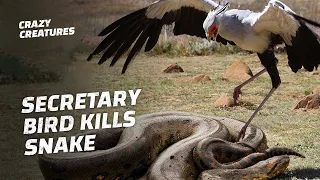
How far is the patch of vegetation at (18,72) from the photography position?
5.21 metres

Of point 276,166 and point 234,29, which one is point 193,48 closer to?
point 234,29

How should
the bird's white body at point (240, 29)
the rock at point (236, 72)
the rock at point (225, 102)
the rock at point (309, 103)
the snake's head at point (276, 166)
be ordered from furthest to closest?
the rock at point (236, 72) < the rock at point (225, 102) < the rock at point (309, 103) < the bird's white body at point (240, 29) < the snake's head at point (276, 166)

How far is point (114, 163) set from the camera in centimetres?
411

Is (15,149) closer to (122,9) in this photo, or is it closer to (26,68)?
(26,68)

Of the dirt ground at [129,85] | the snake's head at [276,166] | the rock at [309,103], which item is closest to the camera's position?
the snake's head at [276,166]

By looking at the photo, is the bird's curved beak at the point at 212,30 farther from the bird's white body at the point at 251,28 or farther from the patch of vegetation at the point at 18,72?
the patch of vegetation at the point at 18,72

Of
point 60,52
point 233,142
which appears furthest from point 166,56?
point 233,142

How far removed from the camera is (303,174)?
4.14 meters

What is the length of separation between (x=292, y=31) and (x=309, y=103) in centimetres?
106

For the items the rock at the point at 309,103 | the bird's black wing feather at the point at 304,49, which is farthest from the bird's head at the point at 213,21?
the rock at the point at 309,103

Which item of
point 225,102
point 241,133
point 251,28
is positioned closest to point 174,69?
point 225,102

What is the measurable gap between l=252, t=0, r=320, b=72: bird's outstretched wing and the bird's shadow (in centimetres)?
63

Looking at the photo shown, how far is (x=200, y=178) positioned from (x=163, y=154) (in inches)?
15.1

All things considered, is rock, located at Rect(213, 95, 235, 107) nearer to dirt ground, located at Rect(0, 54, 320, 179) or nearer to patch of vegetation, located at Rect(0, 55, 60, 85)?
dirt ground, located at Rect(0, 54, 320, 179)
